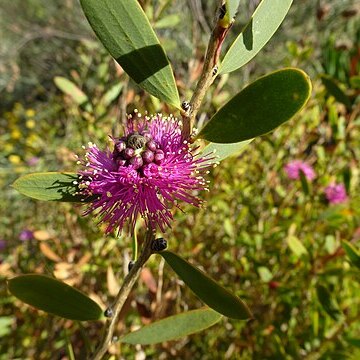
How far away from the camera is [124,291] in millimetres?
684

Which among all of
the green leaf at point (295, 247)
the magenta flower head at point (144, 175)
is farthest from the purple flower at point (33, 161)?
the magenta flower head at point (144, 175)

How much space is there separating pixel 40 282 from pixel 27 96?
5.89m

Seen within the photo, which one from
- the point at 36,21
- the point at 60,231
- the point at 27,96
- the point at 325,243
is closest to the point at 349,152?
the point at 325,243

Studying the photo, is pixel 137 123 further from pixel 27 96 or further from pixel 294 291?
pixel 27 96

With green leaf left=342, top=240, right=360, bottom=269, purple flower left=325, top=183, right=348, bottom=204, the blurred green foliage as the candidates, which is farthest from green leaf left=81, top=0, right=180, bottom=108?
purple flower left=325, top=183, right=348, bottom=204

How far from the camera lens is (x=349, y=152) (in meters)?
1.71

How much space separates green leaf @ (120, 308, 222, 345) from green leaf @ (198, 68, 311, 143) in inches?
10.8

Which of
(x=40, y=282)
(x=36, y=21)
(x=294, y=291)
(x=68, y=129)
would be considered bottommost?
(x=294, y=291)

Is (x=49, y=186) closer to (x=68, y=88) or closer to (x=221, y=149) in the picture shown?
(x=221, y=149)

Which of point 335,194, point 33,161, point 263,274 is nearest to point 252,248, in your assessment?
point 263,274

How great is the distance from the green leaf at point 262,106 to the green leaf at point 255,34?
7 centimetres

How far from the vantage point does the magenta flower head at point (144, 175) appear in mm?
660

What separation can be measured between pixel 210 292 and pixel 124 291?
0.54ft

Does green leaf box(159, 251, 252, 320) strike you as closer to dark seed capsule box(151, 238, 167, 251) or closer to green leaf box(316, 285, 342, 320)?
dark seed capsule box(151, 238, 167, 251)
